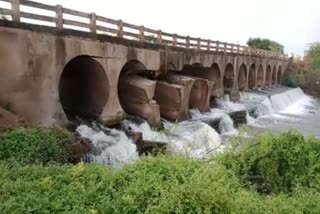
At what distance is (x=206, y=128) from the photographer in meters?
17.9

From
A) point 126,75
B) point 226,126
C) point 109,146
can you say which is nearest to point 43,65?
point 109,146

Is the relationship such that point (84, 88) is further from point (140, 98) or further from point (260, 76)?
point (260, 76)

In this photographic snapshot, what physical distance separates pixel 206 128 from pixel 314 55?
174ft

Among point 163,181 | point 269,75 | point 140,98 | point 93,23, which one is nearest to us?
point 163,181

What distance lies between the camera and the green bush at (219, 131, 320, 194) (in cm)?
917

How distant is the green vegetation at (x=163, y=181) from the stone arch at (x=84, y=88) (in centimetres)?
505

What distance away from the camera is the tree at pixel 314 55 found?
5907cm

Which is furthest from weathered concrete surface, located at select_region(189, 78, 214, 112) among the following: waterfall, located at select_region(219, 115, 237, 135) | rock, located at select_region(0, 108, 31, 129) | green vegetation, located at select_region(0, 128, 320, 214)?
rock, located at select_region(0, 108, 31, 129)

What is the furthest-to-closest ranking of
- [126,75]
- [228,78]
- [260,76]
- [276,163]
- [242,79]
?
[260,76], [242,79], [228,78], [126,75], [276,163]

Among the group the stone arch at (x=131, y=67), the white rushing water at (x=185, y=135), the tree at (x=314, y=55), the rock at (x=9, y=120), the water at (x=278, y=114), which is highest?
the tree at (x=314, y=55)

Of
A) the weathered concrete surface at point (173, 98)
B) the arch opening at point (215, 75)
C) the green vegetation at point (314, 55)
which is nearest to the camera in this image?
the weathered concrete surface at point (173, 98)

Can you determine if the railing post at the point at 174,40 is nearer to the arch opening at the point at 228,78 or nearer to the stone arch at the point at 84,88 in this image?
the stone arch at the point at 84,88

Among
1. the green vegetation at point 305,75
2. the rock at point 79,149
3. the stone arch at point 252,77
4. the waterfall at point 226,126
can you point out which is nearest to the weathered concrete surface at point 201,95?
the waterfall at point 226,126

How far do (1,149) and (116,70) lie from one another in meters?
7.41
